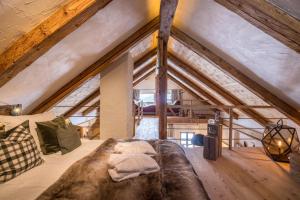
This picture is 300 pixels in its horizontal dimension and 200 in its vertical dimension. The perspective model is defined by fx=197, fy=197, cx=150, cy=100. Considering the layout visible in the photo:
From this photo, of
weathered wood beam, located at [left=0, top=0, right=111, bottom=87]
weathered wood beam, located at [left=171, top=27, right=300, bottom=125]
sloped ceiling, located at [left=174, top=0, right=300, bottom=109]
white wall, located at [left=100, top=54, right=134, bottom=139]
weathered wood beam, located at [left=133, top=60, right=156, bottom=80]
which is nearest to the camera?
weathered wood beam, located at [left=0, top=0, right=111, bottom=87]

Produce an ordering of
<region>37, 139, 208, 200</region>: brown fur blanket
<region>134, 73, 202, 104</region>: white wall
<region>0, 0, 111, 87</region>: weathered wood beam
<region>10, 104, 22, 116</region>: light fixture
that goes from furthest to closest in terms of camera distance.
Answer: <region>134, 73, 202, 104</region>: white wall < <region>10, 104, 22, 116</region>: light fixture < <region>0, 0, 111, 87</region>: weathered wood beam < <region>37, 139, 208, 200</region>: brown fur blanket

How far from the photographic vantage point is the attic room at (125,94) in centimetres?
142

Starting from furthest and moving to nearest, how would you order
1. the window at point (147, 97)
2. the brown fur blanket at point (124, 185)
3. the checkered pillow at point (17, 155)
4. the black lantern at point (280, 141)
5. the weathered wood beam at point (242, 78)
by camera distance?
the window at point (147, 97), the weathered wood beam at point (242, 78), the black lantern at point (280, 141), the checkered pillow at point (17, 155), the brown fur blanket at point (124, 185)

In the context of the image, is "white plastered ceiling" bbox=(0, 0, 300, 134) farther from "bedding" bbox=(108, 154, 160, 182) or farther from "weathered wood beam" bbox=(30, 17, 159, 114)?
"bedding" bbox=(108, 154, 160, 182)

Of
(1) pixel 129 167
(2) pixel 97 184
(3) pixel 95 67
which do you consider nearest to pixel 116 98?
(3) pixel 95 67

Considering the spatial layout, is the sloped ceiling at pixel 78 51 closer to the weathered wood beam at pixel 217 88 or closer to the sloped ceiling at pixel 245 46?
the sloped ceiling at pixel 245 46

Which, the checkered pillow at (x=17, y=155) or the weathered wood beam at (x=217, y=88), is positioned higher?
the weathered wood beam at (x=217, y=88)

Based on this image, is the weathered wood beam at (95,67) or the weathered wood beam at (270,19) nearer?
the weathered wood beam at (270,19)

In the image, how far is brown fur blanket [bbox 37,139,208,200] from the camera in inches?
46.0

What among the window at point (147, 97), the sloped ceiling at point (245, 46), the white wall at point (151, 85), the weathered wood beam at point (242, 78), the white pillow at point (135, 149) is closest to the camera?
the white pillow at point (135, 149)

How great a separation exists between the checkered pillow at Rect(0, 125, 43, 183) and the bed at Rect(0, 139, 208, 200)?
5 centimetres

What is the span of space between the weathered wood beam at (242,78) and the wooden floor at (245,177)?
→ 2.64ft

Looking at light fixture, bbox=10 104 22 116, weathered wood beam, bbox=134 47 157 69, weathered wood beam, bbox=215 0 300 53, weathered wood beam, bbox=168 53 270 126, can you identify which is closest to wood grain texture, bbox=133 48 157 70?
weathered wood beam, bbox=134 47 157 69

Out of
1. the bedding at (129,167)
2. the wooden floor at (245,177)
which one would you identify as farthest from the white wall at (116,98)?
the bedding at (129,167)
